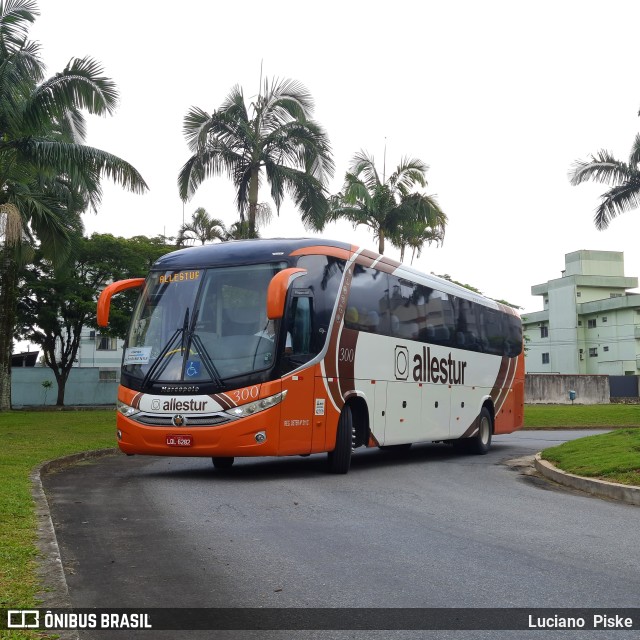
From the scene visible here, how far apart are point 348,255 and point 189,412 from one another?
3.75 metres

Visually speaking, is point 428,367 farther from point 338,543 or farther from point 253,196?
point 253,196

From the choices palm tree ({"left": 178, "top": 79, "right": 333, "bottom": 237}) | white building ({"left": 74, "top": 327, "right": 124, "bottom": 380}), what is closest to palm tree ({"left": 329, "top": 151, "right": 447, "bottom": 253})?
palm tree ({"left": 178, "top": 79, "right": 333, "bottom": 237})

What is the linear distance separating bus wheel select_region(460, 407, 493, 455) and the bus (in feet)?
15.0

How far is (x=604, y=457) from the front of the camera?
14.3 meters

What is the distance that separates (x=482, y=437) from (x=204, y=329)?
9.75m

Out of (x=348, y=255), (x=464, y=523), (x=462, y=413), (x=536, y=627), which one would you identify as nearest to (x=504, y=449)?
(x=462, y=413)

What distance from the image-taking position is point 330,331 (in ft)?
45.6

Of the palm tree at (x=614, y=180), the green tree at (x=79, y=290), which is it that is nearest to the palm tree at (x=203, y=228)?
the green tree at (x=79, y=290)

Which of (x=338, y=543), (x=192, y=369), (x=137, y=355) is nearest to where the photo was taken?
(x=338, y=543)

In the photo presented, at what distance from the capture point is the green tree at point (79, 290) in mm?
42219

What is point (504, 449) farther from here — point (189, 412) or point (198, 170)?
point (198, 170)

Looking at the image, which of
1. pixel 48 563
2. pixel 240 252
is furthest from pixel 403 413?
pixel 48 563

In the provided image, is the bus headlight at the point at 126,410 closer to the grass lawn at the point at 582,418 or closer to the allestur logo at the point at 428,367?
the allestur logo at the point at 428,367

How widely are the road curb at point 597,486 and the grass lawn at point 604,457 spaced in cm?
18
